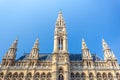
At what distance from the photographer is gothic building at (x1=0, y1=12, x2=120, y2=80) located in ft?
174

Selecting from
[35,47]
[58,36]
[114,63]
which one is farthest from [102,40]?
[35,47]

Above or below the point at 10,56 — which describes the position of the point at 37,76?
below

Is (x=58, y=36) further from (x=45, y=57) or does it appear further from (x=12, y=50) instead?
(x=12, y=50)

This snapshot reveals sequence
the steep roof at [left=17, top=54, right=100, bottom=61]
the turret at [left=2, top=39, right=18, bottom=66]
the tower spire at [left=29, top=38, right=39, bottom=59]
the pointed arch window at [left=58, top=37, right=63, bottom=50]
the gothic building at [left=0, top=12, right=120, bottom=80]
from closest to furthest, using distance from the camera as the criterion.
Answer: the gothic building at [left=0, top=12, right=120, bottom=80] → the turret at [left=2, top=39, right=18, bottom=66] → the tower spire at [left=29, top=38, right=39, bottom=59] → the pointed arch window at [left=58, top=37, right=63, bottom=50] → the steep roof at [left=17, top=54, right=100, bottom=61]

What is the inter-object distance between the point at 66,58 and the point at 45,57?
11.8 m

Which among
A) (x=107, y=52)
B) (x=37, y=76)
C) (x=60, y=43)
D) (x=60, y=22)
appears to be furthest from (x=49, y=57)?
(x=107, y=52)

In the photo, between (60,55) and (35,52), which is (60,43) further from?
(35,52)

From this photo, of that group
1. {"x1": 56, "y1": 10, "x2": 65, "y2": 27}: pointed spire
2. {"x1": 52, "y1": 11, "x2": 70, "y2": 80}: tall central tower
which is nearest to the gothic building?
{"x1": 52, "y1": 11, "x2": 70, "y2": 80}: tall central tower

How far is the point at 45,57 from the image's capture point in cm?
6431

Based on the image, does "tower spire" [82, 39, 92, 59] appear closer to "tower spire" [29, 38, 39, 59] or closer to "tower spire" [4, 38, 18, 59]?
"tower spire" [29, 38, 39, 59]

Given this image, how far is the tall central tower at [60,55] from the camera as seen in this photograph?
52.0 meters

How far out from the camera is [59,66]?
53938 mm

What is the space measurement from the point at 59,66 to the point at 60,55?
15.5 feet

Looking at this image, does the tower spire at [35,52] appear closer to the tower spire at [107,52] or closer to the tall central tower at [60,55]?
the tall central tower at [60,55]
